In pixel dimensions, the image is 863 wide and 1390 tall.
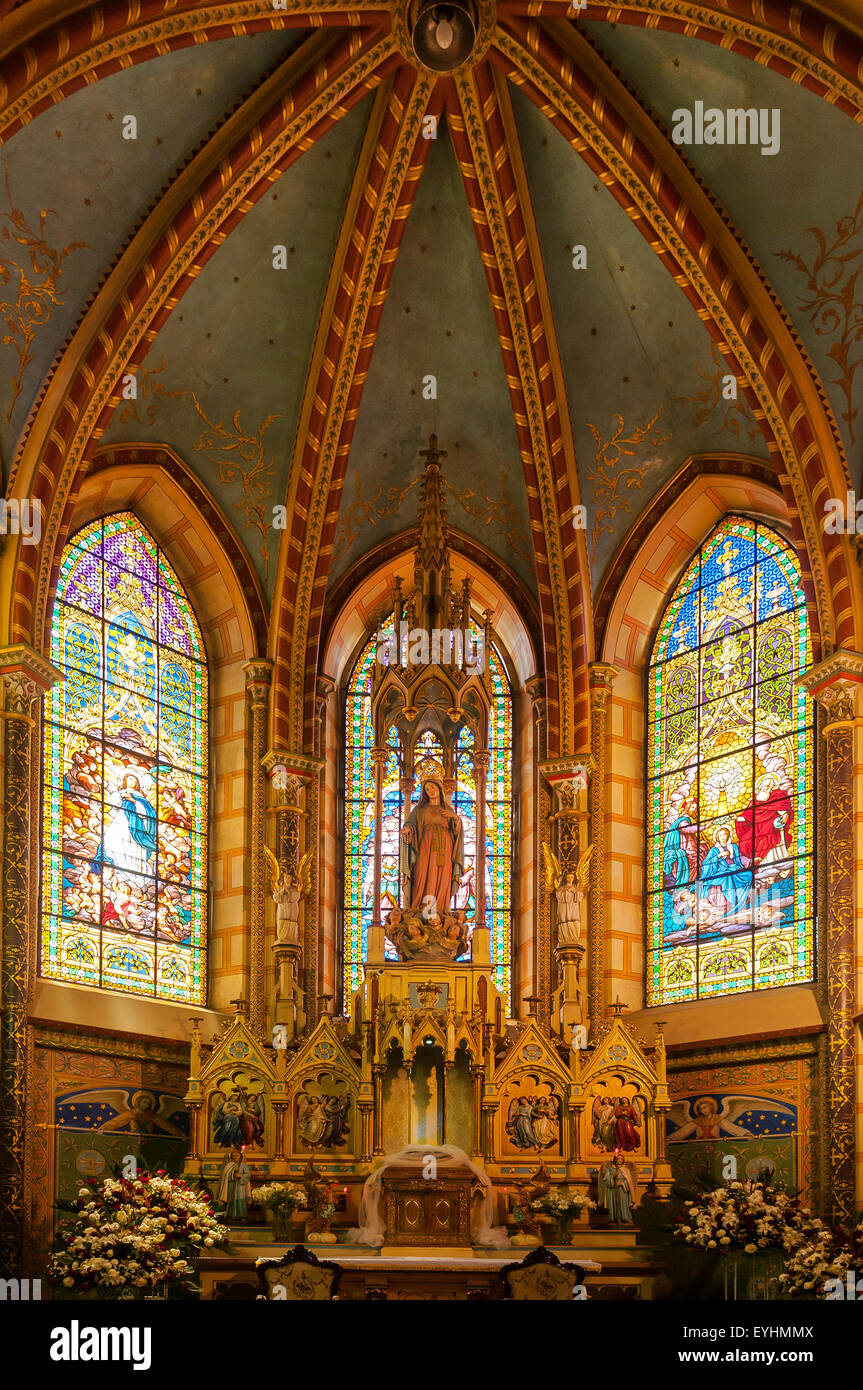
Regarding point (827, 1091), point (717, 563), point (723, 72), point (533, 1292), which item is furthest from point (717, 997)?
point (723, 72)

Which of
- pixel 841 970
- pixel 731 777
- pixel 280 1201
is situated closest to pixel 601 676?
pixel 731 777

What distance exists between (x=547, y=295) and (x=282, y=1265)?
10.5 meters

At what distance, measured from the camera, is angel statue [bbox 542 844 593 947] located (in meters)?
18.8

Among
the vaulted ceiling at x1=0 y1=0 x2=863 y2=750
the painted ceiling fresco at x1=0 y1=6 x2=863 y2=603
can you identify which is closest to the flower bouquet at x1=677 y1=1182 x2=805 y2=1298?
the vaulted ceiling at x1=0 y1=0 x2=863 y2=750

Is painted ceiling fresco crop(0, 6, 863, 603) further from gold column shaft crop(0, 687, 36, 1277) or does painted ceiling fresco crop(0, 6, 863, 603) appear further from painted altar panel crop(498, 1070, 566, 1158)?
painted altar panel crop(498, 1070, 566, 1158)

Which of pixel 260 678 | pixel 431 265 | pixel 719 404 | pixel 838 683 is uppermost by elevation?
pixel 431 265

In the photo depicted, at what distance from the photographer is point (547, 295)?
757 inches

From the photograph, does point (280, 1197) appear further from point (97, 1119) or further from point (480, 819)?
point (480, 819)

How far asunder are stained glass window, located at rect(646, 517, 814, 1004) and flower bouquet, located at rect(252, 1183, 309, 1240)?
499 cm

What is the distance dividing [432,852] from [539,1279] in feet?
16.8

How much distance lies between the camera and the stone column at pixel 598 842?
19.0 metres

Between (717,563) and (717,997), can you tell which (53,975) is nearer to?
(717,997)

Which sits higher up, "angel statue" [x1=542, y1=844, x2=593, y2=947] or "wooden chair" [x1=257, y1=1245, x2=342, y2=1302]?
"angel statue" [x1=542, y1=844, x2=593, y2=947]

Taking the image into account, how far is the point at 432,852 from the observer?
17.1 metres
